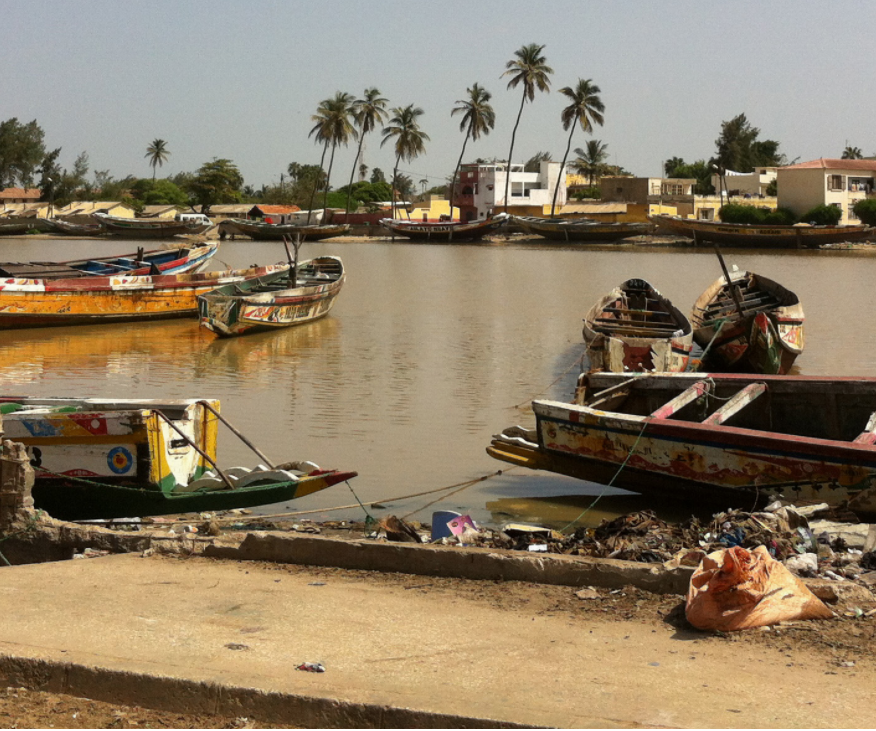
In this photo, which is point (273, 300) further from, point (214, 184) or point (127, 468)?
point (214, 184)

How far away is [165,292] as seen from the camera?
25.4 m

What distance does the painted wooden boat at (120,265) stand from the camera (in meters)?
25.8

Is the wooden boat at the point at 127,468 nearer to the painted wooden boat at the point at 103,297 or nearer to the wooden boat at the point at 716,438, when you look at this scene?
the wooden boat at the point at 716,438

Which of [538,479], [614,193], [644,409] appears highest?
[614,193]

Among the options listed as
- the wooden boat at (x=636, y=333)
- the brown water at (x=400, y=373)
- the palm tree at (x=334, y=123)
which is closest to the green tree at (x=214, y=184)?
the palm tree at (x=334, y=123)

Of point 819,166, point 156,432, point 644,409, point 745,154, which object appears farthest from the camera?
point 745,154

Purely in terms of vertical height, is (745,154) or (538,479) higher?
(745,154)

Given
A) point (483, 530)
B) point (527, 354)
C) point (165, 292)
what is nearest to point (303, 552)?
point (483, 530)

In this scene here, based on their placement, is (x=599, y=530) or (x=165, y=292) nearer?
(x=599, y=530)

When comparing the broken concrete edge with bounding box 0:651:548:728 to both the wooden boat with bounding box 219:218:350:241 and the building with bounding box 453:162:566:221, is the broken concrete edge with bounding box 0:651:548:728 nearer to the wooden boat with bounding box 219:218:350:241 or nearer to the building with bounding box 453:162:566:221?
the wooden boat with bounding box 219:218:350:241

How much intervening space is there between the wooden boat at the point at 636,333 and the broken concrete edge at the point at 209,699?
1056 cm

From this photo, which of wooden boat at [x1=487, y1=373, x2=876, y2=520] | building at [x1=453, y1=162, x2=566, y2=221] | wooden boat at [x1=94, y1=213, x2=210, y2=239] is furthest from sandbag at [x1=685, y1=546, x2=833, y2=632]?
building at [x1=453, y1=162, x2=566, y2=221]

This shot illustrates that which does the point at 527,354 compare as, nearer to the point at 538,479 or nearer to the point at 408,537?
the point at 538,479

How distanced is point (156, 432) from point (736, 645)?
4.76 meters
